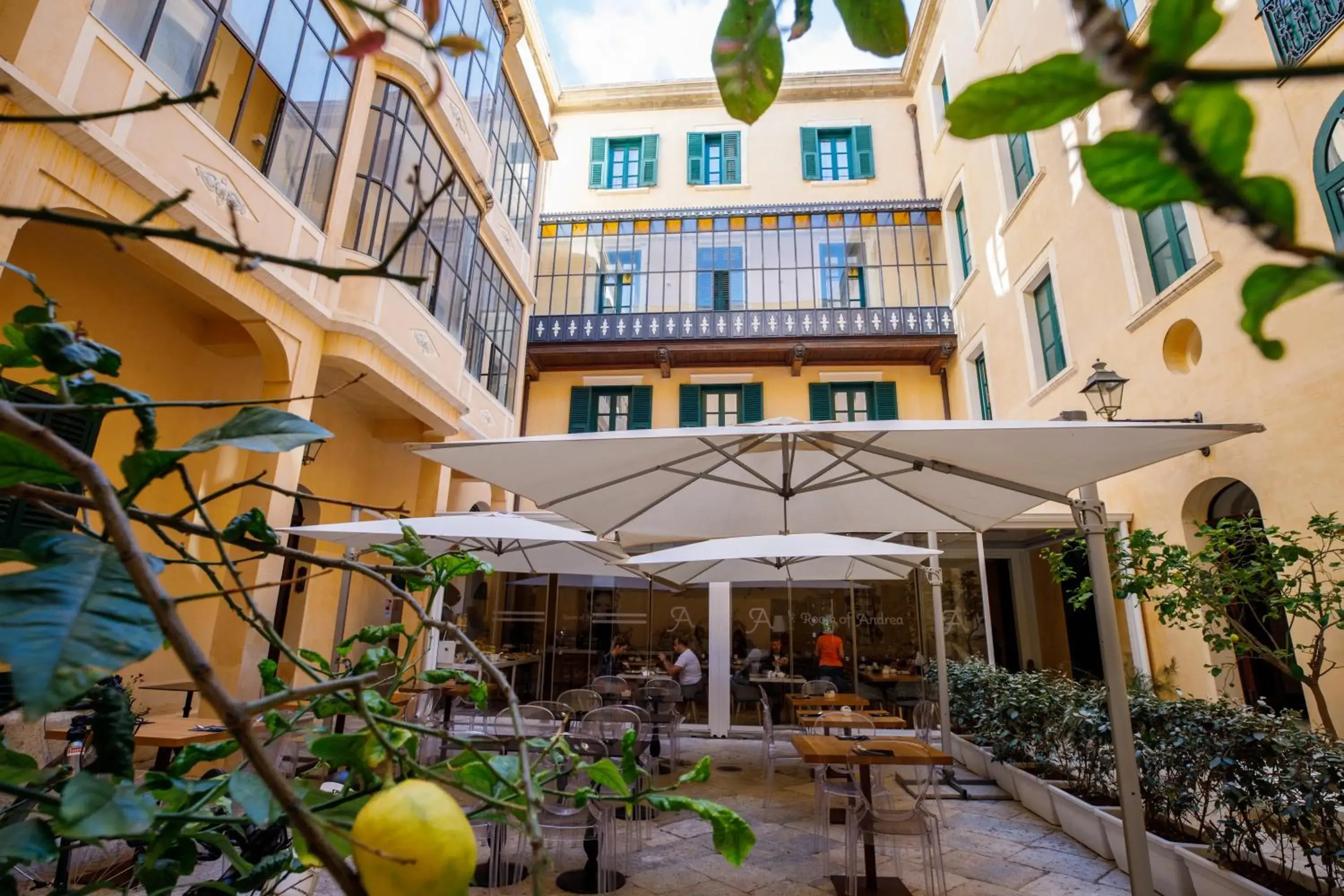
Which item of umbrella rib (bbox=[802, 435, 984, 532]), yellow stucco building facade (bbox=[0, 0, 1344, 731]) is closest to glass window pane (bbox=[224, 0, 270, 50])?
yellow stucco building facade (bbox=[0, 0, 1344, 731])

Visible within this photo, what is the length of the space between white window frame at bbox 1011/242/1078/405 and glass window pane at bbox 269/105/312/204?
10.2 meters

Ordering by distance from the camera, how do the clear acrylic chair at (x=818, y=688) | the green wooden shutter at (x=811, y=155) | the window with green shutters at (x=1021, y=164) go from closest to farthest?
the clear acrylic chair at (x=818, y=688) < the window with green shutters at (x=1021, y=164) < the green wooden shutter at (x=811, y=155)

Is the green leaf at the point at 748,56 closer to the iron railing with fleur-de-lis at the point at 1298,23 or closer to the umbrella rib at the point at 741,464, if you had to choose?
the umbrella rib at the point at 741,464

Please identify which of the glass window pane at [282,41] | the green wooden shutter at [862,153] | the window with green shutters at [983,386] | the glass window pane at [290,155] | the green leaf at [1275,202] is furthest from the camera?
the green wooden shutter at [862,153]

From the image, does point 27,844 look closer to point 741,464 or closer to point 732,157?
point 741,464

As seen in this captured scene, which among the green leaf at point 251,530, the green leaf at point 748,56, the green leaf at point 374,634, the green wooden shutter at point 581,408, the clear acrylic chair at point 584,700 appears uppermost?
the green wooden shutter at point 581,408

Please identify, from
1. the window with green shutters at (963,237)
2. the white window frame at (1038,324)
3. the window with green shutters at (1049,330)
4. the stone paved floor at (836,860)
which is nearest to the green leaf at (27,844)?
the stone paved floor at (836,860)

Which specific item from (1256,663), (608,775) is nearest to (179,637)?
(608,775)

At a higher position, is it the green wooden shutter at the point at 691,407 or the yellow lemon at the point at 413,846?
the green wooden shutter at the point at 691,407

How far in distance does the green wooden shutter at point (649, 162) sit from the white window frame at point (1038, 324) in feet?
32.9

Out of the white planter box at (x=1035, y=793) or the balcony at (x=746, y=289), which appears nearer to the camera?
the white planter box at (x=1035, y=793)

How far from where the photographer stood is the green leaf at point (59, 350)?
603mm

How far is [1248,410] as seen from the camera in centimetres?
690

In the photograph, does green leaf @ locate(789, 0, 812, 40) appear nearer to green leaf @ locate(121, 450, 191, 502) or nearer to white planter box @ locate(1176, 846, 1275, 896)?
green leaf @ locate(121, 450, 191, 502)
